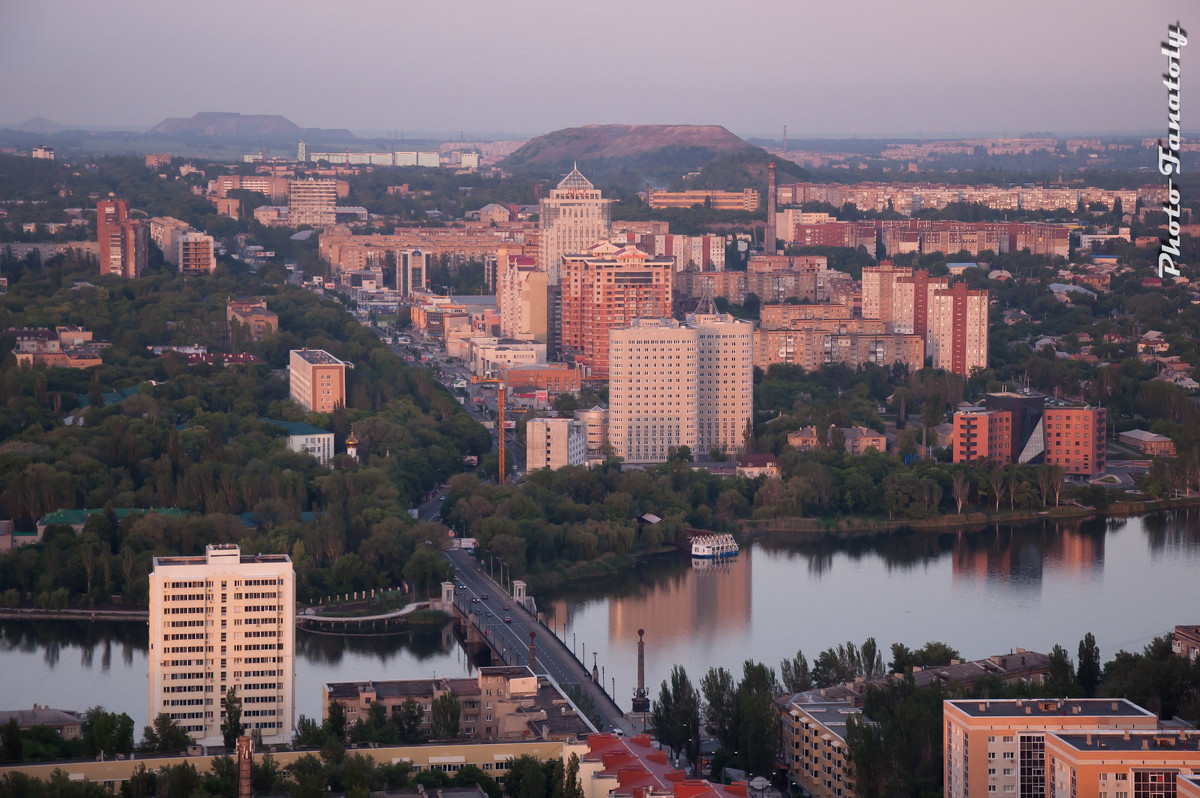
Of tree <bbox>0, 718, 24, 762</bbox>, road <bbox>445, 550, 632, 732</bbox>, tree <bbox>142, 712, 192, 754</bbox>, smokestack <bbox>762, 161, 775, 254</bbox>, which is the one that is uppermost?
smokestack <bbox>762, 161, 775, 254</bbox>

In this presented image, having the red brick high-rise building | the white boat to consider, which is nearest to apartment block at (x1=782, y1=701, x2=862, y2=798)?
the white boat

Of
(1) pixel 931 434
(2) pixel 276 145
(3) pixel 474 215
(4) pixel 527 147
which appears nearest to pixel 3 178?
(3) pixel 474 215

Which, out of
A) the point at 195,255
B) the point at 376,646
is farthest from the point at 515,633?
the point at 195,255

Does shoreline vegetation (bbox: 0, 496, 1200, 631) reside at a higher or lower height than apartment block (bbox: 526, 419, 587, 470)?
lower

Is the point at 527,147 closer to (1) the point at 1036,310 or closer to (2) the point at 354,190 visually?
(2) the point at 354,190

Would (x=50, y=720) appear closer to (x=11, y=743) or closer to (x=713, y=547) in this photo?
(x=11, y=743)

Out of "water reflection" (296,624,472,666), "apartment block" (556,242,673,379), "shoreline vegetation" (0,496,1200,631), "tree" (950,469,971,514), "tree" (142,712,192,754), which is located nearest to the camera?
"tree" (142,712,192,754)

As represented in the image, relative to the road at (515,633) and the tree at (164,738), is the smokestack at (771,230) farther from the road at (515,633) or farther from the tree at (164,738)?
the tree at (164,738)

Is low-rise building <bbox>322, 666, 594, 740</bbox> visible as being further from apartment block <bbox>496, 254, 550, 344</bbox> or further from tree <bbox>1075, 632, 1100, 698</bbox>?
apartment block <bbox>496, 254, 550, 344</bbox>
